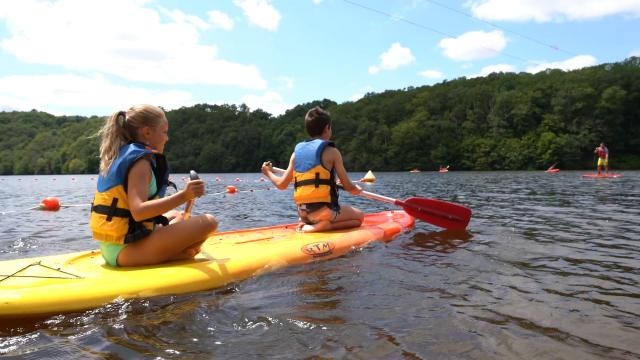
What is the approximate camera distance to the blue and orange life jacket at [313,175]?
5.88 metres

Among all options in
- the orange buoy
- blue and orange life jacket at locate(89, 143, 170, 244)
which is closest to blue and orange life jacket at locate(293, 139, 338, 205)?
blue and orange life jacket at locate(89, 143, 170, 244)

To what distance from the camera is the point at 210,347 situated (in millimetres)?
2836

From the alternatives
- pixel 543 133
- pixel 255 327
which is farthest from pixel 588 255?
pixel 543 133

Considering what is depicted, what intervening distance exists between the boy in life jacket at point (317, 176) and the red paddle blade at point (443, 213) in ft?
5.45

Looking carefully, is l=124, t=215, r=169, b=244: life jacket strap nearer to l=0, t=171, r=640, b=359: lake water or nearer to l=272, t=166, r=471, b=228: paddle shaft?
l=0, t=171, r=640, b=359: lake water

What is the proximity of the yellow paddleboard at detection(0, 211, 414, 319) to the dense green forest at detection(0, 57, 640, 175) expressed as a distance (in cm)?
2928

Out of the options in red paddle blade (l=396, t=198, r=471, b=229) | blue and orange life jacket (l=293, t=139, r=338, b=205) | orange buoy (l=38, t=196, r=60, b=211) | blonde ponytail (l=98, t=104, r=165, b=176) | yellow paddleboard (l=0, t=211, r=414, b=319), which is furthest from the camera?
orange buoy (l=38, t=196, r=60, b=211)

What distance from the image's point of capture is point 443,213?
24.4ft

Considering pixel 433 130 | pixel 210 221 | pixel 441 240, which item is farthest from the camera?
pixel 433 130

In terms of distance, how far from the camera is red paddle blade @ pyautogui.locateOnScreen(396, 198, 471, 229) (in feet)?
24.2

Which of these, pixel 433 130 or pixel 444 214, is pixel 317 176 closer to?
pixel 444 214

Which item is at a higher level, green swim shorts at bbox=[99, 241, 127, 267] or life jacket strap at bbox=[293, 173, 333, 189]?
life jacket strap at bbox=[293, 173, 333, 189]

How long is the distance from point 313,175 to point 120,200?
2.69m

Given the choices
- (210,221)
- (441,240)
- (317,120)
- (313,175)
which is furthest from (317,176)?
(210,221)
